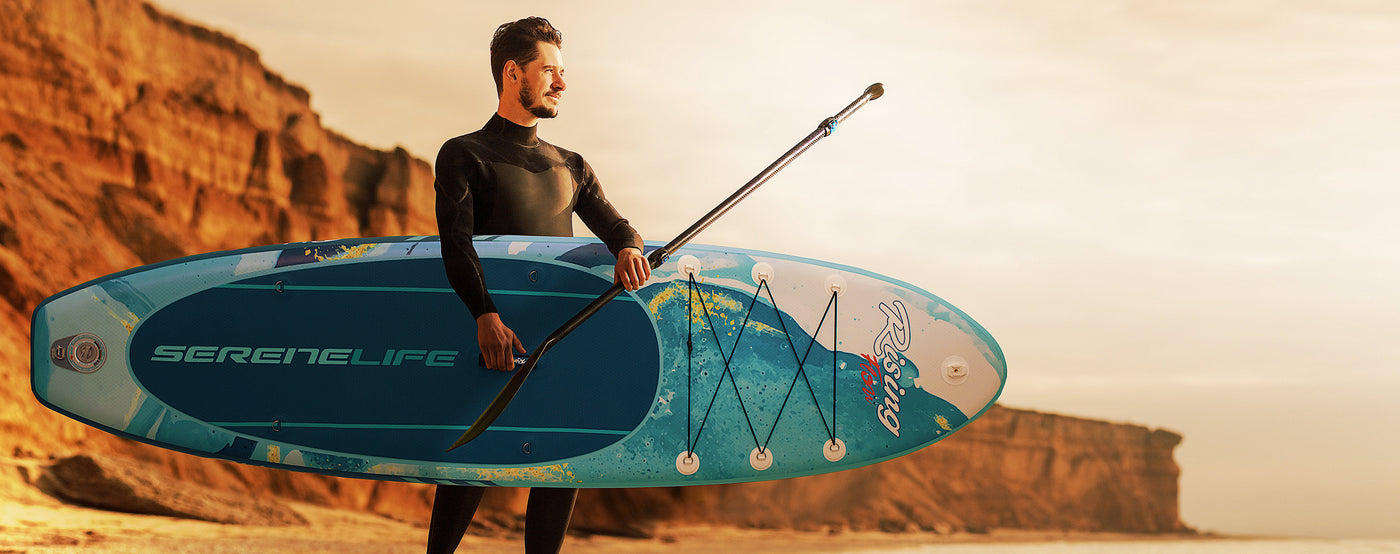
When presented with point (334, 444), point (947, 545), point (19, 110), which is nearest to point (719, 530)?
point (947, 545)

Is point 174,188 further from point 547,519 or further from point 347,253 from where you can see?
point 547,519

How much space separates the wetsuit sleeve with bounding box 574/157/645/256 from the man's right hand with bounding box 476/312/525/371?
39 cm

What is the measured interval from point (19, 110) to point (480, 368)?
1042cm

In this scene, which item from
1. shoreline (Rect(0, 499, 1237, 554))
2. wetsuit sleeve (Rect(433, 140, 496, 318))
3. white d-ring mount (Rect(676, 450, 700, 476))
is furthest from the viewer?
shoreline (Rect(0, 499, 1237, 554))

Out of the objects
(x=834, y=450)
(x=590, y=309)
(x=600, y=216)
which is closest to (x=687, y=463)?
(x=834, y=450)

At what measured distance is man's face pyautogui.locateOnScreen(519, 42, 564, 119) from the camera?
2473 millimetres

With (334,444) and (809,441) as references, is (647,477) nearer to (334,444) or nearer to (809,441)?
(809,441)

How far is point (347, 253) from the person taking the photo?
2.77m

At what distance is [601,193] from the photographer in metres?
2.71

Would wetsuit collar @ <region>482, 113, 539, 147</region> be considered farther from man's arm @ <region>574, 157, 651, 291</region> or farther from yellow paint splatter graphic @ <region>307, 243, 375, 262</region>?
yellow paint splatter graphic @ <region>307, 243, 375, 262</region>

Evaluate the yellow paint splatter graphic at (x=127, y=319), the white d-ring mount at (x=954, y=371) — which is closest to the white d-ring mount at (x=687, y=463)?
the white d-ring mount at (x=954, y=371)

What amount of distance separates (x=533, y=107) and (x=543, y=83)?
3.1 inches

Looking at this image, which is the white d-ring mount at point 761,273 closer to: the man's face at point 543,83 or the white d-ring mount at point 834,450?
the white d-ring mount at point 834,450

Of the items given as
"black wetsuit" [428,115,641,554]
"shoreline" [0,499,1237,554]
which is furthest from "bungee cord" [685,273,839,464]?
"shoreline" [0,499,1237,554]
